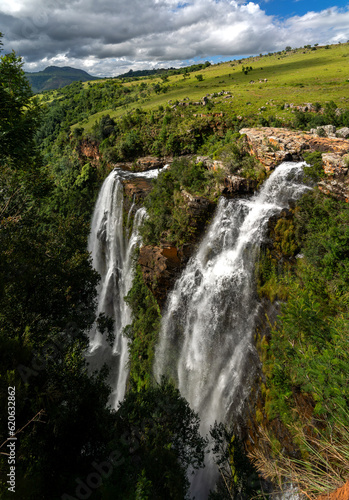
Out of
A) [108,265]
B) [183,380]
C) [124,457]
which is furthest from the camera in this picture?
[108,265]

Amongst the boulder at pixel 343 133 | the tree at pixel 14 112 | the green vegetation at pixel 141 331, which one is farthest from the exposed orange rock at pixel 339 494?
the boulder at pixel 343 133

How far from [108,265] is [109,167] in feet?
57.7

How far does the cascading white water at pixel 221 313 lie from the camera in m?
13.0

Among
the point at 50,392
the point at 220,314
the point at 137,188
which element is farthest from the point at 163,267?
the point at 50,392

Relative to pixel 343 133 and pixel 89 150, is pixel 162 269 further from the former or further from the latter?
pixel 89 150

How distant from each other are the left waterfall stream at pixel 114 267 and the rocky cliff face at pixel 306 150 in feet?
39.0

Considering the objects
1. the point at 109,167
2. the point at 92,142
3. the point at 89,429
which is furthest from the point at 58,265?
the point at 92,142

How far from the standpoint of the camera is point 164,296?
18484mm

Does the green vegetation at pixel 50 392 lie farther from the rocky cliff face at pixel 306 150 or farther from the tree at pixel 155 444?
the rocky cliff face at pixel 306 150

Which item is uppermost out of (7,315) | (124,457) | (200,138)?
(200,138)

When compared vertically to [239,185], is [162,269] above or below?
below

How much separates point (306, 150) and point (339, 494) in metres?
17.8

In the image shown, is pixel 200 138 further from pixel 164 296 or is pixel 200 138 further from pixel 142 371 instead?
pixel 142 371

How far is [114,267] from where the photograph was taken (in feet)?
90.2
